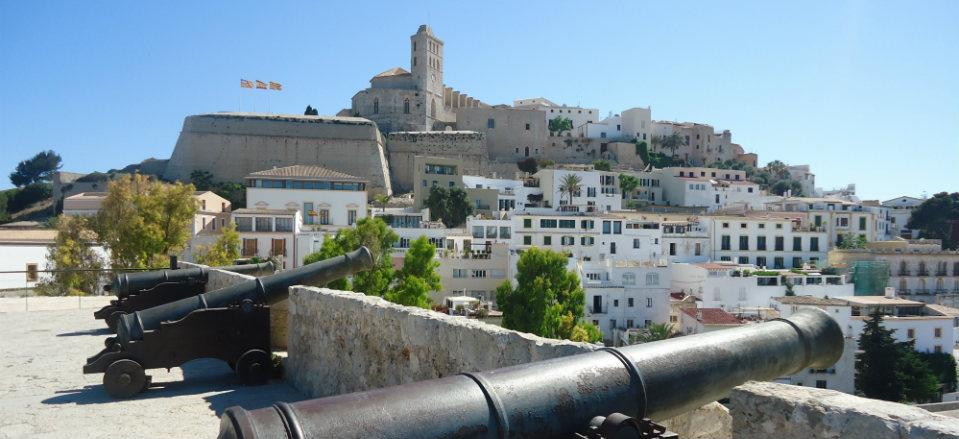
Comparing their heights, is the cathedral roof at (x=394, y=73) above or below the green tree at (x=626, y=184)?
above

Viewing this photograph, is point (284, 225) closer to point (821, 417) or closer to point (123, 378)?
point (123, 378)

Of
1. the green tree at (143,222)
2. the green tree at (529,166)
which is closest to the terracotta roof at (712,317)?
the green tree at (143,222)

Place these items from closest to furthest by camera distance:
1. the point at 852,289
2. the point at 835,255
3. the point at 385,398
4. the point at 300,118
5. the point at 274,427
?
the point at 274,427 → the point at 385,398 → the point at 852,289 → the point at 835,255 → the point at 300,118

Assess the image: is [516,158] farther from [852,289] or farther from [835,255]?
[852,289]

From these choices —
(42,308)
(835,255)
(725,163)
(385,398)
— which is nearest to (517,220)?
(835,255)

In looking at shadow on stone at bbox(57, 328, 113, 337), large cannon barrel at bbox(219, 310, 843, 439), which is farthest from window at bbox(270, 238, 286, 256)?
large cannon barrel at bbox(219, 310, 843, 439)

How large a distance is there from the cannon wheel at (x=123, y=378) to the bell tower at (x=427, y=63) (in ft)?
234

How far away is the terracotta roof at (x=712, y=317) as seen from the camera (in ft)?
97.5

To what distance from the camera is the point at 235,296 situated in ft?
22.0

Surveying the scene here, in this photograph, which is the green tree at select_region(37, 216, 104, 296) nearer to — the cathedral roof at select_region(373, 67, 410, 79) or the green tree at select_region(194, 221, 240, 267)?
the green tree at select_region(194, 221, 240, 267)

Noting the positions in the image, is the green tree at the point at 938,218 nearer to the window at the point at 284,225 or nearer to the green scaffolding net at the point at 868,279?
the green scaffolding net at the point at 868,279

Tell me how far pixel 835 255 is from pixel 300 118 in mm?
45629

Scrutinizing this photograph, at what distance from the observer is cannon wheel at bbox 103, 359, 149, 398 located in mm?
6152

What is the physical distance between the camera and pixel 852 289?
40.8 meters
